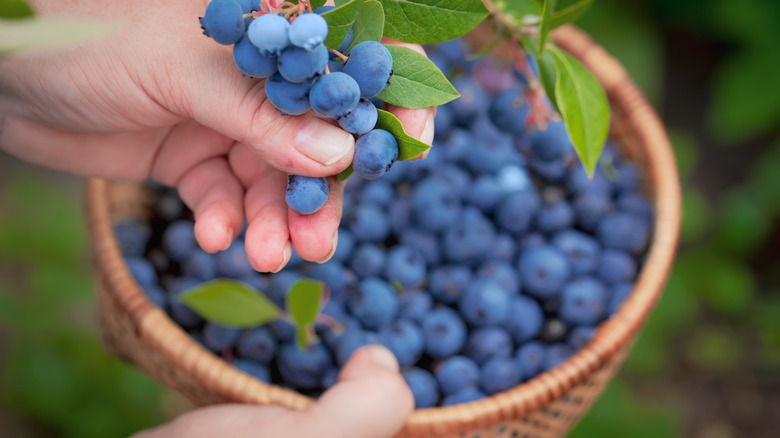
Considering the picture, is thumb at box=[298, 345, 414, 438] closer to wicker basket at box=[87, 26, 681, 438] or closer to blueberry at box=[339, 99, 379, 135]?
wicker basket at box=[87, 26, 681, 438]

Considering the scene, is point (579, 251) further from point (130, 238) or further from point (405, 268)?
point (130, 238)

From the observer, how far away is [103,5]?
2.18 feet

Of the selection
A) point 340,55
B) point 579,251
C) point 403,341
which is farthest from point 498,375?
point 340,55

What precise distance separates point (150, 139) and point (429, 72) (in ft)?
1.69

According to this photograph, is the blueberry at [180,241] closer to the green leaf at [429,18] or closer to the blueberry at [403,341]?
the blueberry at [403,341]

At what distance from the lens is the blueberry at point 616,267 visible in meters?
1.04

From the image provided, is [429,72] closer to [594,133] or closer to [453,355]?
[594,133]

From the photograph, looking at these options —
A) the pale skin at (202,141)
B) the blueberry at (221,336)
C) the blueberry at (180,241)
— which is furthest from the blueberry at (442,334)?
the blueberry at (180,241)

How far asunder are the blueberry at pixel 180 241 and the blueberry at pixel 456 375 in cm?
48

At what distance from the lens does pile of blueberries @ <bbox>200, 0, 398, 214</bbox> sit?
0.45m

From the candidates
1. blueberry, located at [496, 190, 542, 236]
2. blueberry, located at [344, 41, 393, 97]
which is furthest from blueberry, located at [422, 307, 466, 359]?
blueberry, located at [344, 41, 393, 97]

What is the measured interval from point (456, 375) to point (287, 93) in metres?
0.60

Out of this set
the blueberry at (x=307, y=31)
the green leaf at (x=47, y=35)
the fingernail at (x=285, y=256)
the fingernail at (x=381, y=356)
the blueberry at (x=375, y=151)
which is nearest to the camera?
the green leaf at (x=47, y=35)

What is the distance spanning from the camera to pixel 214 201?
2.54ft
